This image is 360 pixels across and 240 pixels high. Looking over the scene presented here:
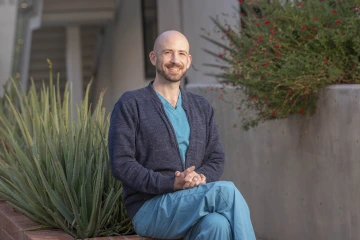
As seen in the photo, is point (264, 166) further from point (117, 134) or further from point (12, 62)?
point (12, 62)

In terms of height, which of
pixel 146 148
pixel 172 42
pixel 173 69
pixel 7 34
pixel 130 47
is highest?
pixel 7 34

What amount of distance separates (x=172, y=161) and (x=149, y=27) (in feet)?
43.7

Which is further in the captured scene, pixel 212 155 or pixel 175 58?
pixel 212 155

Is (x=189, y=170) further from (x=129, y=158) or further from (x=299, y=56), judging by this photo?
(x=299, y=56)

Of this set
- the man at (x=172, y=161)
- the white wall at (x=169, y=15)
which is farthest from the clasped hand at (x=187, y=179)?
the white wall at (x=169, y=15)

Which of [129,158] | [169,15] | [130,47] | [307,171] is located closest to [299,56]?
[307,171]

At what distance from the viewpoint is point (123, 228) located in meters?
4.63

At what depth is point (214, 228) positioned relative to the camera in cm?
372

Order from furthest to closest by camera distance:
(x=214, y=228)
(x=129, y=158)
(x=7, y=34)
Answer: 1. (x=7, y=34)
2. (x=129, y=158)
3. (x=214, y=228)

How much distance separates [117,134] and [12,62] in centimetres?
1006

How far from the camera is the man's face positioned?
162 inches

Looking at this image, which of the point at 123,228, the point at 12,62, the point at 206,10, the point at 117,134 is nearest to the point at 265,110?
the point at 123,228

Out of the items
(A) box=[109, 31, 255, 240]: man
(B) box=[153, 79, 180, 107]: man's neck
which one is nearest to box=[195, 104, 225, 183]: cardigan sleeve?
(A) box=[109, 31, 255, 240]: man

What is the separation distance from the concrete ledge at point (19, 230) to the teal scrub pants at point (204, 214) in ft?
0.91
